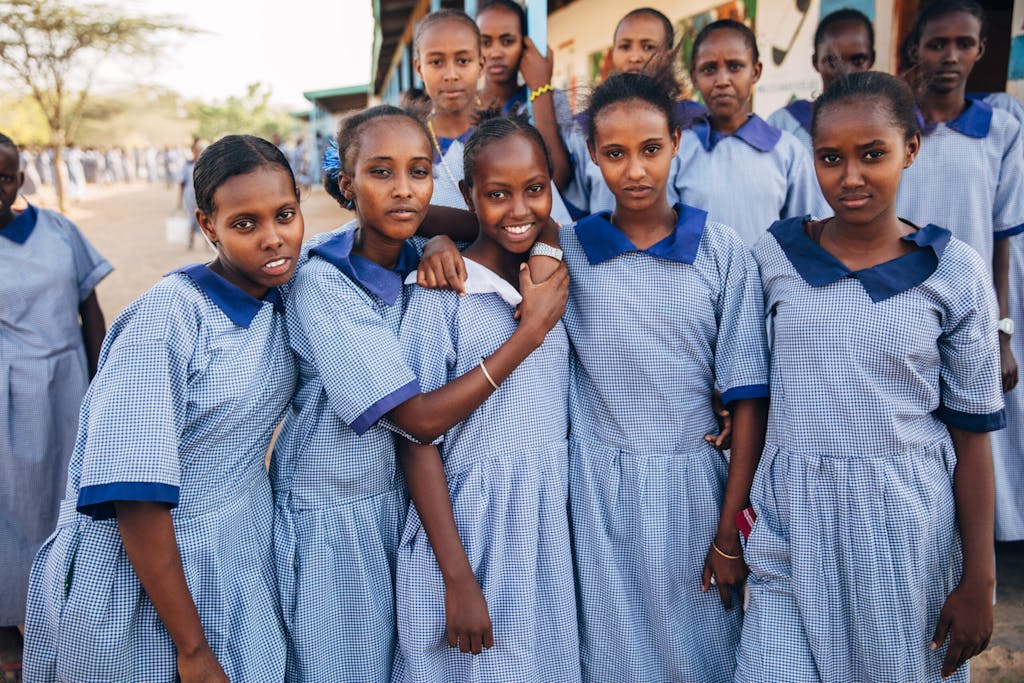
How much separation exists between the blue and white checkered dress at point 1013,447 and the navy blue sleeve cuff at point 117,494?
264 centimetres

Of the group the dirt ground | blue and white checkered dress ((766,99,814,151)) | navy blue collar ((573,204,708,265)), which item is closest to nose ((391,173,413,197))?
navy blue collar ((573,204,708,265))

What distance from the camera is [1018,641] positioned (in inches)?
91.7

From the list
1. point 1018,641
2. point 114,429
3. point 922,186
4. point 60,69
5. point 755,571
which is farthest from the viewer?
point 60,69

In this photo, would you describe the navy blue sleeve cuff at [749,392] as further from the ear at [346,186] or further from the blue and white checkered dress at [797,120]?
the blue and white checkered dress at [797,120]

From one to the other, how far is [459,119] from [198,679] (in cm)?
183

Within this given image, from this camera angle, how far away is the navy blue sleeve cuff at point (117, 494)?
1439 millimetres

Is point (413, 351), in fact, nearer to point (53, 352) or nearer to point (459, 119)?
point (459, 119)

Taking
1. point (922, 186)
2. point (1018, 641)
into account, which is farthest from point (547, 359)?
point (1018, 641)

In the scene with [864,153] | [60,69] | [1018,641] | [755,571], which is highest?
[60,69]

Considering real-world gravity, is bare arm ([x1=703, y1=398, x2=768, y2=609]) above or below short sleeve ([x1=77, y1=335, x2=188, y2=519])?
below

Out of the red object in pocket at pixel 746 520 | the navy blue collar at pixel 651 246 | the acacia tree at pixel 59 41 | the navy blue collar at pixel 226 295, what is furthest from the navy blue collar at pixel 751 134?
the acacia tree at pixel 59 41

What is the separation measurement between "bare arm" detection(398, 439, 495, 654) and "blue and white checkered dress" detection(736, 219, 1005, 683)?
651 mm

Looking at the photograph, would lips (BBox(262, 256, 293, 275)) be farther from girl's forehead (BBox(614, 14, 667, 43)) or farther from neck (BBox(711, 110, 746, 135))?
girl's forehead (BBox(614, 14, 667, 43))

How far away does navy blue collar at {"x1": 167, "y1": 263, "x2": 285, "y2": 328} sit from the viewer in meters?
1.64
